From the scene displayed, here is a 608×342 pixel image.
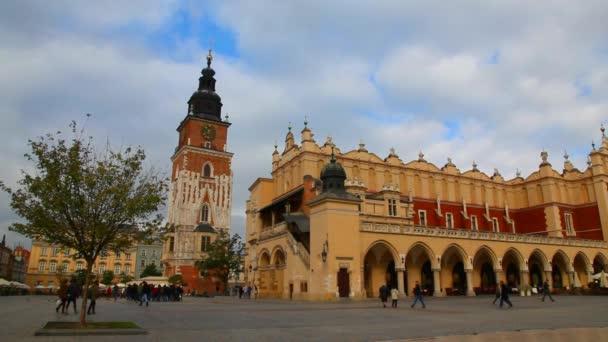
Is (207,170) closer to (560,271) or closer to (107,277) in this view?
(107,277)

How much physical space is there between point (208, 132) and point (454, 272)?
4033 cm

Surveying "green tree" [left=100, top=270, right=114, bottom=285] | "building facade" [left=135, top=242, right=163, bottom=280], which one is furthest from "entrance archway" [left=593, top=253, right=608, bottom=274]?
"building facade" [left=135, top=242, right=163, bottom=280]

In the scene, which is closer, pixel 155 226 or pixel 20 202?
pixel 20 202

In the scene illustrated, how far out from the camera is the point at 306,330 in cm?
1256

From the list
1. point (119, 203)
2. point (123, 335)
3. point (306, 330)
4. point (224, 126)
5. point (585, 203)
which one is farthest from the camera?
point (224, 126)

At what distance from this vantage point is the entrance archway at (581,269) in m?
43.8

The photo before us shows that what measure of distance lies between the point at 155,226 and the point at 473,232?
2977 centimetres

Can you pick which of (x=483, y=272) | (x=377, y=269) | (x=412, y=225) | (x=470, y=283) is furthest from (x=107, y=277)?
(x=470, y=283)

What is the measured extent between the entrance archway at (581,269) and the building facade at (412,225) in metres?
0.11

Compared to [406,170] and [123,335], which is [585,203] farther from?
[123,335]

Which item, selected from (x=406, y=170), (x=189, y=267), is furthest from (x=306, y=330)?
(x=189, y=267)

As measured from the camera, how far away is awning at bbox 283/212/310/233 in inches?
1352

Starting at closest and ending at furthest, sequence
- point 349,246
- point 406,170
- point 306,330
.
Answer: point 306,330 → point 349,246 → point 406,170

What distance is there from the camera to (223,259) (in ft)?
164
